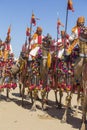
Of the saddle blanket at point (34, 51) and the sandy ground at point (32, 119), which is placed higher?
the saddle blanket at point (34, 51)

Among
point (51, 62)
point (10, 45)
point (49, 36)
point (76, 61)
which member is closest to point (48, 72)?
point (51, 62)

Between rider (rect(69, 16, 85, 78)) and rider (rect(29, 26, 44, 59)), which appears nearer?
rider (rect(69, 16, 85, 78))

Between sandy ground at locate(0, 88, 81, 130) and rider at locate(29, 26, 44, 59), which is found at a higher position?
rider at locate(29, 26, 44, 59)

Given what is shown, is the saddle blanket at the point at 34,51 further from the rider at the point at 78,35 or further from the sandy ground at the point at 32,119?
the rider at the point at 78,35

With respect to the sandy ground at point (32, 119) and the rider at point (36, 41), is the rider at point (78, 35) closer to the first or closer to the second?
the sandy ground at point (32, 119)

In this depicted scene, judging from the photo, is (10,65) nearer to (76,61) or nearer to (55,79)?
(55,79)

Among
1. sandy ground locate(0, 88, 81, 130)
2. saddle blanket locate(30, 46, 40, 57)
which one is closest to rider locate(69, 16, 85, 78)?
sandy ground locate(0, 88, 81, 130)

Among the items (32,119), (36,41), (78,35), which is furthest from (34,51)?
(78,35)

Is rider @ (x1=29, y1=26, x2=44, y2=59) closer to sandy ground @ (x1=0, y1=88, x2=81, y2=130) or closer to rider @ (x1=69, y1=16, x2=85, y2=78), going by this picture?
sandy ground @ (x1=0, y1=88, x2=81, y2=130)

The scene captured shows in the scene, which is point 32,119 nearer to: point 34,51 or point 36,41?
point 34,51

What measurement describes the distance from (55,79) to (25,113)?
1.99 m

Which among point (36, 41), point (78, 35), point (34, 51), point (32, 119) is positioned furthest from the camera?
point (36, 41)

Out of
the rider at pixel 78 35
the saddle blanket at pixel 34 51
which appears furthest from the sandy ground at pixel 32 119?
the saddle blanket at pixel 34 51

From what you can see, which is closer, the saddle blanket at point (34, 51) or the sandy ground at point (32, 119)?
the sandy ground at point (32, 119)
